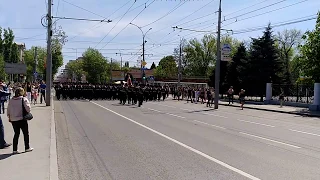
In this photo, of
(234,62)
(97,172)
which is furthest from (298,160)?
(234,62)

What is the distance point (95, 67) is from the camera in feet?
352

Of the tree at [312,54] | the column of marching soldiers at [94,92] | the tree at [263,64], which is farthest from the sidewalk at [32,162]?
the tree at [263,64]

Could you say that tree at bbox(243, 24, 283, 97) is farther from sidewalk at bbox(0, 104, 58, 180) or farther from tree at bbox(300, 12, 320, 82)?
sidewalk at bbox(0, 104, 58, 180)

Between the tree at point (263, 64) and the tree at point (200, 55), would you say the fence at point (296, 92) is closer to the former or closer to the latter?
the tree at point (263, 64)

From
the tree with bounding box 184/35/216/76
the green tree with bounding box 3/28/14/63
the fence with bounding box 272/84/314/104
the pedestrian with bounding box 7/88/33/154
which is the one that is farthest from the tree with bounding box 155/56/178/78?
the pedestrian with bounding box 7/88/33/154

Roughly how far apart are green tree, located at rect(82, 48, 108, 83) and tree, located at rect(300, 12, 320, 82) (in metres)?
78.3

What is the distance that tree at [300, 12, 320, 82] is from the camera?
32031 mm

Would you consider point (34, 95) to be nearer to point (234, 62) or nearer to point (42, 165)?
point (42, 165)

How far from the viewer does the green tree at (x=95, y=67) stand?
10700 cm

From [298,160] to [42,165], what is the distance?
19.0ft

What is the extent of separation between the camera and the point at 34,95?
106 ft

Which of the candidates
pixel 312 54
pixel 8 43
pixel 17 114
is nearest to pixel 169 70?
pixel 8 43

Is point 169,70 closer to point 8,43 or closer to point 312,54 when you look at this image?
point 8,43

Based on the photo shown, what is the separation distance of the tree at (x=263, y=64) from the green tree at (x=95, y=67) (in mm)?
65773
